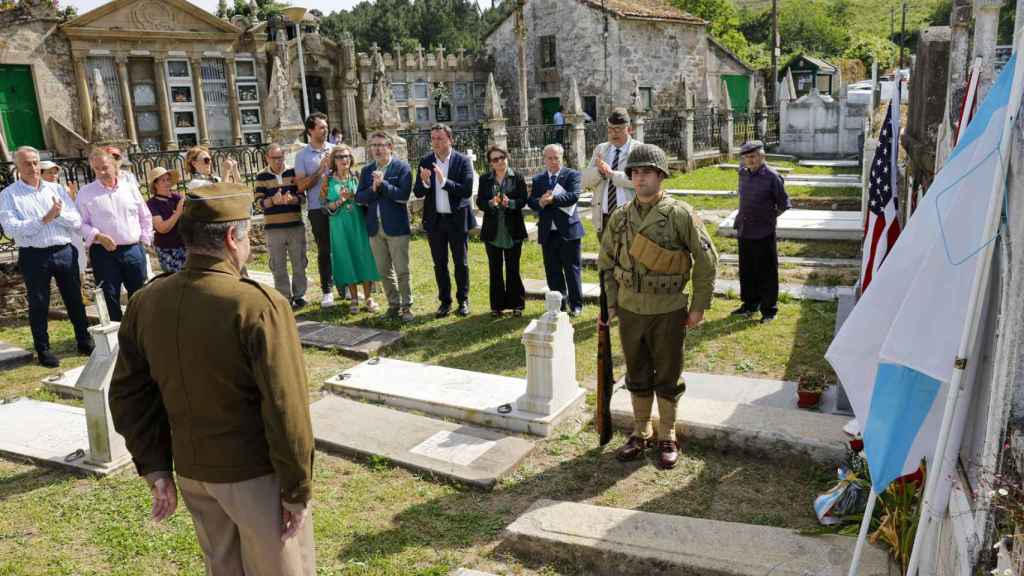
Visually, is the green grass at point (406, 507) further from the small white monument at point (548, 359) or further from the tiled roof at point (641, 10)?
the tiled roof at point (641, 10)

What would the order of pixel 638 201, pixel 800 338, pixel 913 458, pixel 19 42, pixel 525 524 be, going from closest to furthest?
pixel 913 458
pixel 525 524
pixel 638 201
pixel 800 338
pixel 19 42

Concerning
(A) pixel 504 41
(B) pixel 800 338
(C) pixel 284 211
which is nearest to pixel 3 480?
(C) pixel 284 211

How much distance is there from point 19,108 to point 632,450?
18879 mm

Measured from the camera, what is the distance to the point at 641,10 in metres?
29.6

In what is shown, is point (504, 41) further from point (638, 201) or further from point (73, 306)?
point (638, 201)

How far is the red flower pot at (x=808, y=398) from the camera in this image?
537cm

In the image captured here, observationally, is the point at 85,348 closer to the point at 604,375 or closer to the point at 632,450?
the point at 604,375

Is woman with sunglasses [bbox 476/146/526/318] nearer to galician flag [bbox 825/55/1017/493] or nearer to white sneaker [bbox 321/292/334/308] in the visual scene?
white sneaker [bbox 321/292/334/308]

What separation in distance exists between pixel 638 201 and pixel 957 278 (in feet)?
7.23

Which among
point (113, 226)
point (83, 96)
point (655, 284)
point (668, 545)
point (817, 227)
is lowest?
point (668, 545)

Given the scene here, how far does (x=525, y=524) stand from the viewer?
397 cm

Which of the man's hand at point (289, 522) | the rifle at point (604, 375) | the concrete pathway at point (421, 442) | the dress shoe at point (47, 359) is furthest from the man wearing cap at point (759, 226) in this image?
the dress shoe at point (47, 359)

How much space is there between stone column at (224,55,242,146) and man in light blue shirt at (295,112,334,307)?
14.4 meters

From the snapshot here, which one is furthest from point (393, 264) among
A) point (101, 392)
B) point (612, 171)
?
point (101, 392)
